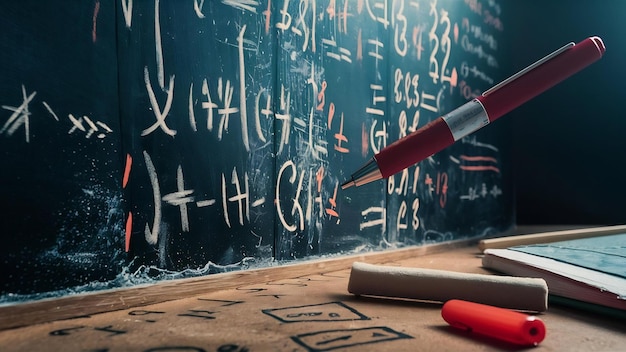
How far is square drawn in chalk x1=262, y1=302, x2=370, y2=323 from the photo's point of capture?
1.85 ft

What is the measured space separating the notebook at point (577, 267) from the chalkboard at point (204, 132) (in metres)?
0.29

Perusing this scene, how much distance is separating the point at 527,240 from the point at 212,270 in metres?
0.57

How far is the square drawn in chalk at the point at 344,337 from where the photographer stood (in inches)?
18.5

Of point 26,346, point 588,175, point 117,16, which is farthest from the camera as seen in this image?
point 588,175

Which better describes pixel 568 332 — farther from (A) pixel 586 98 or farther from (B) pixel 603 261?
(A) pixel 586 98

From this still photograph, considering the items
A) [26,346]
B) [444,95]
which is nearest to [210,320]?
[26,346]

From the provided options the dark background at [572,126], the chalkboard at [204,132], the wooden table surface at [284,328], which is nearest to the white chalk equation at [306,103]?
the chalkboard at [204,132]

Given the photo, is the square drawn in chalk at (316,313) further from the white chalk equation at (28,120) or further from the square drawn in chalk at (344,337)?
the white chalk equation at (28,120)

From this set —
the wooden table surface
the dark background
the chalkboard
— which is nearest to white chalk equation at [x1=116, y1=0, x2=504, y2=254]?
the chalkboard

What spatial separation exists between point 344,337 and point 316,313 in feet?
0.31

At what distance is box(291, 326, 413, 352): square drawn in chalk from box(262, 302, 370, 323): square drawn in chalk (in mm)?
46

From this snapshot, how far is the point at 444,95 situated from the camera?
3.93ft

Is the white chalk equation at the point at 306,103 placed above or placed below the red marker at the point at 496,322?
above

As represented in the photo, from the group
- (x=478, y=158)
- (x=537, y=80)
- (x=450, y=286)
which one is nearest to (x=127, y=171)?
(x=450, y=286)
